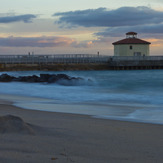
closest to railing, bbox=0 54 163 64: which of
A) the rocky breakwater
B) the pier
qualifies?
the pier

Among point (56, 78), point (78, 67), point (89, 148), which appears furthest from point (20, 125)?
point (78, 67)

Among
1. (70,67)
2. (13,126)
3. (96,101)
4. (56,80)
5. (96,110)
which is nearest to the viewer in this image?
(13,126)

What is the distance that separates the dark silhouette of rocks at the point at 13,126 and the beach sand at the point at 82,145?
0.02 meters

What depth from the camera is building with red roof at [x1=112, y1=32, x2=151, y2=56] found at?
43594 millimetres

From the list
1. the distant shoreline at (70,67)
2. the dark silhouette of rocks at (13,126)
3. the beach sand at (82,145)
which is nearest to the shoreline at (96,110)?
the beach sand at (82,145)

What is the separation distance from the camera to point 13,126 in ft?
12.1

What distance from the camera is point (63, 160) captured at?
2756 millimetres

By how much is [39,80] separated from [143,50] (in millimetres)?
28112

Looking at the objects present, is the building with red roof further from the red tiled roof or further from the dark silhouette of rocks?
the dark silhouette of rocks

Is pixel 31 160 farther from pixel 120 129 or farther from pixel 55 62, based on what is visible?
pixel 55 62

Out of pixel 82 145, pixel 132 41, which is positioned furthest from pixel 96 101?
pixel 132 41

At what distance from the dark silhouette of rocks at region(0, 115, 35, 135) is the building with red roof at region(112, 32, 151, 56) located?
134 feet

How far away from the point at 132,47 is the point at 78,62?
9625 mm

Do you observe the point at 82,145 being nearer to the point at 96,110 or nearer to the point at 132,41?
the point at 96,110
